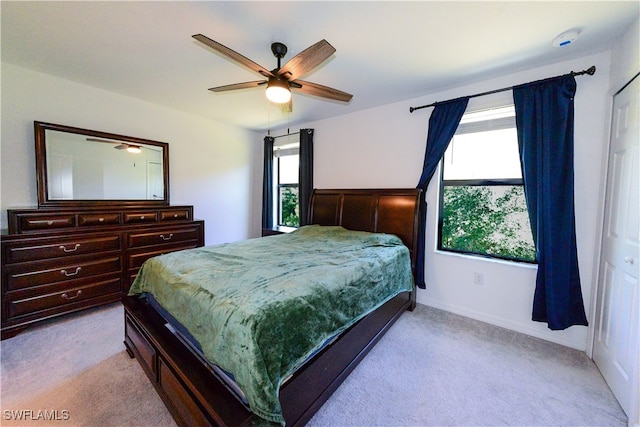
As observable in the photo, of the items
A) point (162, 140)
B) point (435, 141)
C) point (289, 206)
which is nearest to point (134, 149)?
point (162, 140)

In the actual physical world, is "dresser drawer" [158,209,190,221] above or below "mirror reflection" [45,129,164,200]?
below

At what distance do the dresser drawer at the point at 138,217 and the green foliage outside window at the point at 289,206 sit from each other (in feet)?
7.20

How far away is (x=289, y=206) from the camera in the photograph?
186 inches

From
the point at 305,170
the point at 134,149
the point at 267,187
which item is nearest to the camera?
the point at 134,149

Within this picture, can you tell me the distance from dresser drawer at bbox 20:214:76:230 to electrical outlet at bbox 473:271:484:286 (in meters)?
4.36

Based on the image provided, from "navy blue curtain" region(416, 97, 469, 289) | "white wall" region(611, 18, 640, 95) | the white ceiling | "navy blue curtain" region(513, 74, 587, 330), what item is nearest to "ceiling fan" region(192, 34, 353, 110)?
the white ceiling

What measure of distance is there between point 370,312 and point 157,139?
370cm

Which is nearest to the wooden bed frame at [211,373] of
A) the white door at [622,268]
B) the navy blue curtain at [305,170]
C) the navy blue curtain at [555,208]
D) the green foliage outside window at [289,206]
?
the navy blue curtain at [555,208]

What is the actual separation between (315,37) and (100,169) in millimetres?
3038

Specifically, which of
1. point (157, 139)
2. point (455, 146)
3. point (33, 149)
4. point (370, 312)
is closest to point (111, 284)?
point (33, 149)

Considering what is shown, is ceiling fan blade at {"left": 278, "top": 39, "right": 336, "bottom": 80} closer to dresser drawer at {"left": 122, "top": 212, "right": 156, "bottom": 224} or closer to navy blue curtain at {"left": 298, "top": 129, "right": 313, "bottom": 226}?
navy blue curtain at {"left": 298, "top": 129, "right": 313, "bottom": 226}

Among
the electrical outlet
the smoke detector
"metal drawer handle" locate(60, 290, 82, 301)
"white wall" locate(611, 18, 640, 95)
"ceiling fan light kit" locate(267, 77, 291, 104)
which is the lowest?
"metal drawer handle" locate(60, 290, 82, 301)

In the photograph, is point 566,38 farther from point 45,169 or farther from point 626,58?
point 45,169

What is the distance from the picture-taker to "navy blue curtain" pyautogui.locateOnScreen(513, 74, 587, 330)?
2111 mm
